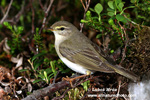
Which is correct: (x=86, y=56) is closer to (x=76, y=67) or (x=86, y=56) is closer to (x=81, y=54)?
(x=81, y=54)

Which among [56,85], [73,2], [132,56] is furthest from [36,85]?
[73,2]

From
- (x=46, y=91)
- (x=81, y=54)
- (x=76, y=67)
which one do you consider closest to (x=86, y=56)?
(x=81, y=54)

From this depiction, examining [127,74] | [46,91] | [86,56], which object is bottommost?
[46,91]

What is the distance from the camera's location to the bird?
3.28 meters

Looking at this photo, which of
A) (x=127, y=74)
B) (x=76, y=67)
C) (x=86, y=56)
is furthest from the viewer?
(x=86, y=56)

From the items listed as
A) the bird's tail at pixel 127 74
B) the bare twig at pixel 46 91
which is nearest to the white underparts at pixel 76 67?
the bare twig at pixel 46 91

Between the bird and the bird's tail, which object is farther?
the bird

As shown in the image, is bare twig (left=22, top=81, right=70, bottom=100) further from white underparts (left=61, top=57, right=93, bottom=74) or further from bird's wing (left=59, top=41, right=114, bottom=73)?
bird's wing (left=59, top=41, right=114, bottom=73)

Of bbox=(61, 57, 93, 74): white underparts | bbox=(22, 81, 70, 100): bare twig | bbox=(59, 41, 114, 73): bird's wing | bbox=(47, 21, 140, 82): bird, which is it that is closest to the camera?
bbox=(22, 81, 70, 100): bare twig

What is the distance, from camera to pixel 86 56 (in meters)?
3.62

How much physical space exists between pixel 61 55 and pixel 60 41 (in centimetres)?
43

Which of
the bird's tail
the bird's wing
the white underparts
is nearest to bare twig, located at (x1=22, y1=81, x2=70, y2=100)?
the white underparts

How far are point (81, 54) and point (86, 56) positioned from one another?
109 millimetres

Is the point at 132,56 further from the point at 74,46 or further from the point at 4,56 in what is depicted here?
the point at 4,56
